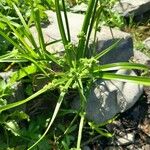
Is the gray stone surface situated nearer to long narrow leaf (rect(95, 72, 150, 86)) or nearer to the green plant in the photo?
the green plant

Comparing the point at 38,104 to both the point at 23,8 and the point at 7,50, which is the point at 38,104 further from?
the point at 23,8

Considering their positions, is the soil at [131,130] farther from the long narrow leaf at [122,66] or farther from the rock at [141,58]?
the long narrow leaf at [122,66]

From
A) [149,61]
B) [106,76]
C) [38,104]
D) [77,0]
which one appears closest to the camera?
[106,76]

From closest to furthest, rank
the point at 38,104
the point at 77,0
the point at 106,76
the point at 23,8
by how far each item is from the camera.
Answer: the point at 106,76, the point at 38,104, the point at 23,8, the point at 77,0

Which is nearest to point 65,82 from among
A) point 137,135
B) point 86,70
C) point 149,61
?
point 86,70

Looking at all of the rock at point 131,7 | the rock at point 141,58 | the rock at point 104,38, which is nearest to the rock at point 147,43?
the rock at point 141,58

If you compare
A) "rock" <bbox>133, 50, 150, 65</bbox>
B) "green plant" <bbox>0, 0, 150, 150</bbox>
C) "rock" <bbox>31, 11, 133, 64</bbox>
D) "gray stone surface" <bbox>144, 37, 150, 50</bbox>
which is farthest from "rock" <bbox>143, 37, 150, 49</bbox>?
"green plant" <bbox>0, 0, 150, 150</bbox>
